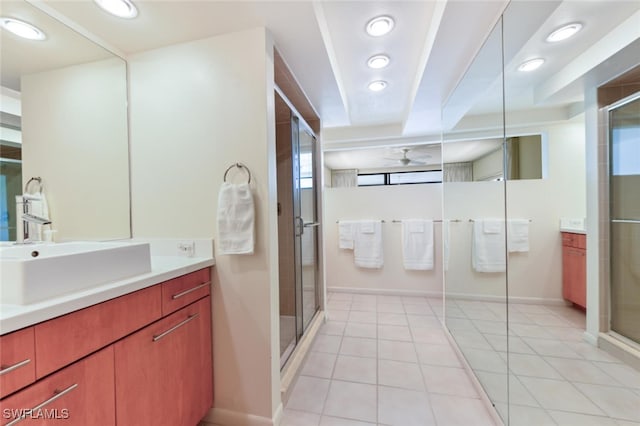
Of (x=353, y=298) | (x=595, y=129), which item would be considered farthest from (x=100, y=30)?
(x=353, y=298)

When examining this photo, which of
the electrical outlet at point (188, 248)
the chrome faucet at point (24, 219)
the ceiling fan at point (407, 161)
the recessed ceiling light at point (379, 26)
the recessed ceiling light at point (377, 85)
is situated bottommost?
the electrical outlet at point (188, 248)

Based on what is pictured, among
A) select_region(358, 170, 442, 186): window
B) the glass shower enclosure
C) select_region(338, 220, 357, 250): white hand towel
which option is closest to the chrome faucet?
the glass shower enclosure

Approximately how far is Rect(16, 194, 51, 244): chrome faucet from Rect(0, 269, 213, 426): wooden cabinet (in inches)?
30.5

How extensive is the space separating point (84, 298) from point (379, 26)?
75.2 inches

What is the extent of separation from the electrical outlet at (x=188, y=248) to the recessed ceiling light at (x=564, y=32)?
219 cm

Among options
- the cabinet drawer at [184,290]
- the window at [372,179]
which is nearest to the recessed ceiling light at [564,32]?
the cabinet drawer at [184,290]

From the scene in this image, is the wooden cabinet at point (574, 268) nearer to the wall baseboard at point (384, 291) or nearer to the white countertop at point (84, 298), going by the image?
the white countertop at point (84, 298)

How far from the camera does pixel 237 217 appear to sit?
4.32ft

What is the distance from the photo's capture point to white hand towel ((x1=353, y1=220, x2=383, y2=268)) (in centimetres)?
353

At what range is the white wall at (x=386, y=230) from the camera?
3.44 m

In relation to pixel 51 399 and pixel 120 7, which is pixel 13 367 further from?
pixel 120 7

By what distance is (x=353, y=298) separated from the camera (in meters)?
3.48

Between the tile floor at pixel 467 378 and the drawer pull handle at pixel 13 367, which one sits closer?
the drawer pull handle at pixel 13 367

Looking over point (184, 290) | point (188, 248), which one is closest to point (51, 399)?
point (184, 290)
